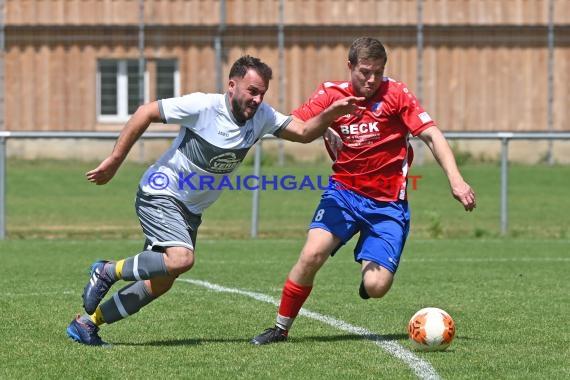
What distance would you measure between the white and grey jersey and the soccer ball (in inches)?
59.3

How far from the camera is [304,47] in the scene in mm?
25422

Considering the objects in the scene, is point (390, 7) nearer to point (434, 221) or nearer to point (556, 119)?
point (556, 119)

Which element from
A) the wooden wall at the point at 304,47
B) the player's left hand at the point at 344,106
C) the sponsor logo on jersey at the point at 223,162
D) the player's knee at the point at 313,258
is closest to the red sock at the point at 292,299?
the player's knee at the point at 313,258

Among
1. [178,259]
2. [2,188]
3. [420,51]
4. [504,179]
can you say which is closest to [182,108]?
[178,259]

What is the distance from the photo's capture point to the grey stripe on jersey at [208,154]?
25.5 feet

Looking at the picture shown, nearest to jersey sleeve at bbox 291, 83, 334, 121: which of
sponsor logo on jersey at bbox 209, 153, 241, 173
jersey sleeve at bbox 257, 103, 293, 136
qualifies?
jersey sleeve at bbox 257, 103, 293, 136

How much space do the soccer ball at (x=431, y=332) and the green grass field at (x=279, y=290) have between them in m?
0.09

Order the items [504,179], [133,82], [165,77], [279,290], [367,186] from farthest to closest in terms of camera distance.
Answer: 1. [133,82]
2. [165,77]
3. [504,179]
4. [279,290]
5. [367,186]

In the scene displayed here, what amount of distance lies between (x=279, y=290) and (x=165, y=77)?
604 inches

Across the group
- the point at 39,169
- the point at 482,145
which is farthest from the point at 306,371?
the point at 482,145

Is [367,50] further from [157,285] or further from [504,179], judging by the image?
[504,179]

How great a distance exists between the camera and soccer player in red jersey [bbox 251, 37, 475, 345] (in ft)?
26.5

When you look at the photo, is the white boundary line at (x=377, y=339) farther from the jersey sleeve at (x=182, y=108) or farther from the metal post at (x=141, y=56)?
the metal post at (x=141, y=56)

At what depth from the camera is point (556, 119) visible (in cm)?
2541
